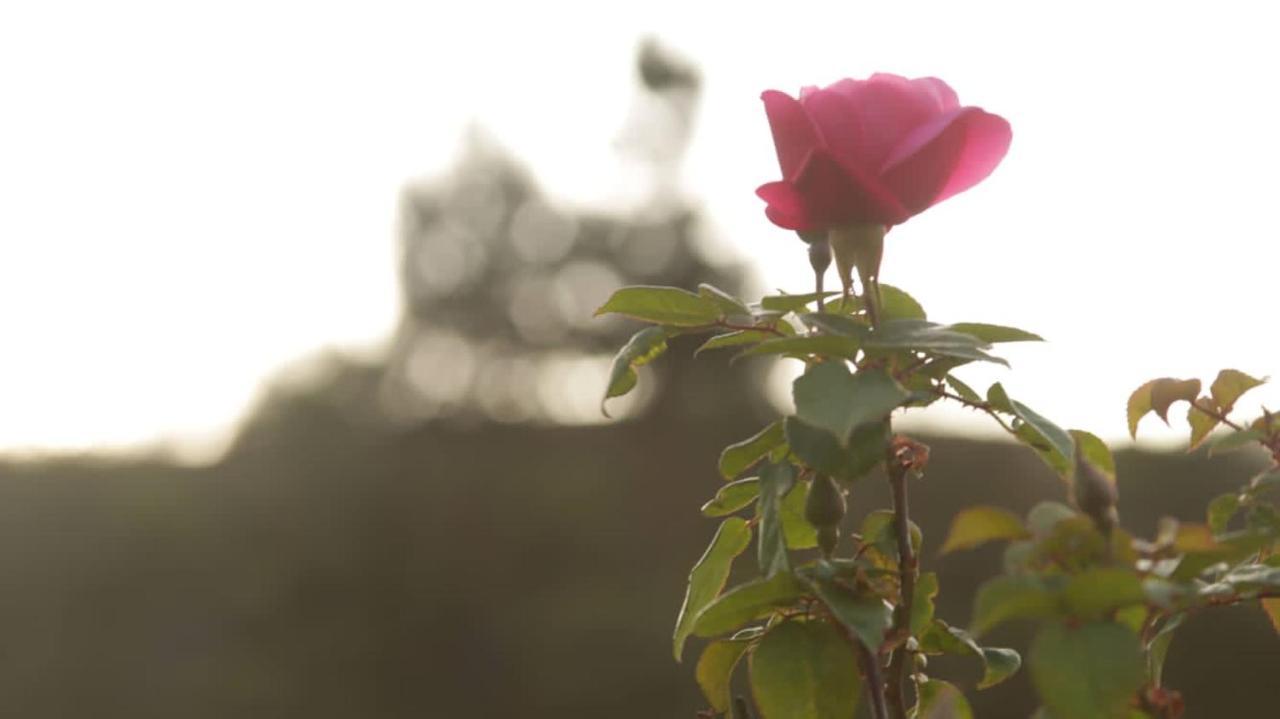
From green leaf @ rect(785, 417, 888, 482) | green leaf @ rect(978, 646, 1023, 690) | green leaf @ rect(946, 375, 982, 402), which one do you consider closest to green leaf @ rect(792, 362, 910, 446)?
green leaf @ rect(785, 417, 888, 482)

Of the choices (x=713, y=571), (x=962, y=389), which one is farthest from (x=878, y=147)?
(x=713, y=571)

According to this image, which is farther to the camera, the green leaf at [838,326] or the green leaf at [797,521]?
the green leaf at [797,521]

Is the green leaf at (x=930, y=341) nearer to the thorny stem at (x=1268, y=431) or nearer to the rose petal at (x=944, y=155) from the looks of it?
the rose petal at (x=944, y=155)

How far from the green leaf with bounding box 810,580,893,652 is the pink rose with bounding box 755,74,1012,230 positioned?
170 mm

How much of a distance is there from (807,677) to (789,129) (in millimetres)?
246

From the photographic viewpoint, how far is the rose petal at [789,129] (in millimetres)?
607

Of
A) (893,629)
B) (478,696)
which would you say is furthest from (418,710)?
(893,629)

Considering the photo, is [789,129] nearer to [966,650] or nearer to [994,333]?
[994,333]

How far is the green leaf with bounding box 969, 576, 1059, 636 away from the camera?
0.39 metres

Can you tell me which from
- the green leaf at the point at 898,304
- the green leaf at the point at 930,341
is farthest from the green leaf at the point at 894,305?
the green leaf at the point at 930,341

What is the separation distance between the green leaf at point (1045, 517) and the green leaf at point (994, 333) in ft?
0.29

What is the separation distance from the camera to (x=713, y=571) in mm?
668

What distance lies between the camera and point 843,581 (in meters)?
0.55

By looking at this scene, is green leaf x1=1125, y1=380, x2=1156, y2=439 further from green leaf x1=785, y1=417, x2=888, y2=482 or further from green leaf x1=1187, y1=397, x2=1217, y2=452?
green leaf x1=785, y1=417, x2=888, y2=482
